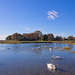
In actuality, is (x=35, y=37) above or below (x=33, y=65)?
above

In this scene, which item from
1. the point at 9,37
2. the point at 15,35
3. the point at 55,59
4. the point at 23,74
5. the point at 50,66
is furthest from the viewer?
the point at 9,37

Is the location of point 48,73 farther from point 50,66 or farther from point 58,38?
point 58,38

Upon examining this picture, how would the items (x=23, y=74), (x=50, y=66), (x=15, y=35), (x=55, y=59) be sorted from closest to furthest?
(x=23, y=74) → (x=50, y=66) → (x=55, y=59) → (x=15, y=35)

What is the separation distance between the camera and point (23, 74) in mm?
8781

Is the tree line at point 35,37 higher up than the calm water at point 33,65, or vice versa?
the tree line at point 35,37

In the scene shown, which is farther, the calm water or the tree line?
the tree line

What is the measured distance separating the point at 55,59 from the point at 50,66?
15.3ft

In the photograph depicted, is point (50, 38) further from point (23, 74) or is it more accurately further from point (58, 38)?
point (23, 74)

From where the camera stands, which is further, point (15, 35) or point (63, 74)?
point (15, 35)

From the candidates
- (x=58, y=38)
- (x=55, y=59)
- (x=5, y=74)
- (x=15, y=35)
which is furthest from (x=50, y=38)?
(x=5, y=74)

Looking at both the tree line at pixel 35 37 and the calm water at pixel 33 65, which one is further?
the tree line at pixel 35 37

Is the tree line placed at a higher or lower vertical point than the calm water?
higher

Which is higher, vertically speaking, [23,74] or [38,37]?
[38,37]

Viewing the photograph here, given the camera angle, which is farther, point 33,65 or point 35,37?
point 35,37
